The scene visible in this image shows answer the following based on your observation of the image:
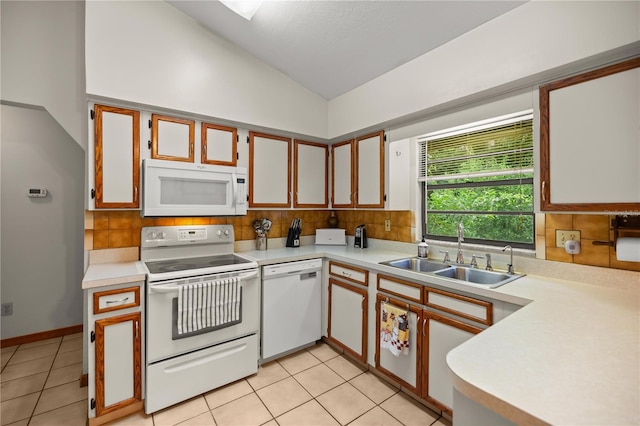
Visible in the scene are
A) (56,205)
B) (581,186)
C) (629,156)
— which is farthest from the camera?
(56,205)

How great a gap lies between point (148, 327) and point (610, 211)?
8.59 feet

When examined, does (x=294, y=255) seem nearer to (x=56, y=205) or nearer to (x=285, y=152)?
(x=285, y=152)

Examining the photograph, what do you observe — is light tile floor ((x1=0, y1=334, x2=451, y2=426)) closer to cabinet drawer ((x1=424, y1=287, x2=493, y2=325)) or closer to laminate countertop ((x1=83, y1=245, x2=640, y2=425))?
cabinet drawer ((x1=424, y1=287, x2=493, y2=325))

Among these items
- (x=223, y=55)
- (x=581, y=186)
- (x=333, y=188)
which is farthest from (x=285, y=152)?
(x=581, y=186)

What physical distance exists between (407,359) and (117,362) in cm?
186

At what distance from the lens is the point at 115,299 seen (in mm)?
1784

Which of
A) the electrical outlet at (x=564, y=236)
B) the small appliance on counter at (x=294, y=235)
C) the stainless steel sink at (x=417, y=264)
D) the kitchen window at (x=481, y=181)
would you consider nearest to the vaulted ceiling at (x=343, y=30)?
the kitchen window at (x=481, y=181)

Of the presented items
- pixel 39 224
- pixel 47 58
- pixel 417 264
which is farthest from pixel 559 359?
pixel 39 224

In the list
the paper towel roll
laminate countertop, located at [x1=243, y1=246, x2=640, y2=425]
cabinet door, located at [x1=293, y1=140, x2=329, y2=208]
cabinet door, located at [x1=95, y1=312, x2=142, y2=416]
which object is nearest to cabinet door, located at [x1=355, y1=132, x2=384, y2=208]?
cabinet door, located at [x1=293, y1=140, x2=329, y2=208]

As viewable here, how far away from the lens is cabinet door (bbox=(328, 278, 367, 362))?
2.34m

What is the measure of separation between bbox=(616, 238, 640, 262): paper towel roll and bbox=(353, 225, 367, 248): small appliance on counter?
6.35ft

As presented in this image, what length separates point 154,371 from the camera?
186 cm

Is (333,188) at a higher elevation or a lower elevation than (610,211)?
higher

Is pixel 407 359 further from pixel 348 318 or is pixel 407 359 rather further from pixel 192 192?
pixel 192 192
